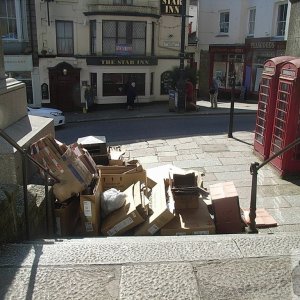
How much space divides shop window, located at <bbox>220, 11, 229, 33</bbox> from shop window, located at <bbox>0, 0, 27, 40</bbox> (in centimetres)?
1335

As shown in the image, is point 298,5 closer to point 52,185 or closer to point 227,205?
point 227,205

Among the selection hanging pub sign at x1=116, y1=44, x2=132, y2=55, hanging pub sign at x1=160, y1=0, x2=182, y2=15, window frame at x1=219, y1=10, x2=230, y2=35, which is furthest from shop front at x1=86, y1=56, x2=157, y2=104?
window frame at x1=219, y1=10, x2=230, y2=35

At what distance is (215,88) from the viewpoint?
22.0 m

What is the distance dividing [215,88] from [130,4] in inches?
269

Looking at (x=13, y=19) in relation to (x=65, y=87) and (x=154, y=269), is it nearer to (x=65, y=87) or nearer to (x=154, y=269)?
(x=65, y=87)

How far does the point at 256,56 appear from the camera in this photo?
2488cm

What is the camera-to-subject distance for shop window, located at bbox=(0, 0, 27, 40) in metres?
20.9

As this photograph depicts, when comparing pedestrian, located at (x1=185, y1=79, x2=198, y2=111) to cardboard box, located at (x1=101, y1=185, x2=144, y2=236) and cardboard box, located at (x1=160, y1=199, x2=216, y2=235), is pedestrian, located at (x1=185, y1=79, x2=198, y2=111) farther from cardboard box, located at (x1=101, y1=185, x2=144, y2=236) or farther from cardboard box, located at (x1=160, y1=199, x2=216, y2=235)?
cardboard box, located at (x1=101, y1=185, x2=144, y2=236)

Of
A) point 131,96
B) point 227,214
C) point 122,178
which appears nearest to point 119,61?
point 131,96

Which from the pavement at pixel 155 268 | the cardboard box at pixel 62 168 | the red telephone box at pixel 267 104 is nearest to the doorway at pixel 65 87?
the red telephone box at pixel 267 104

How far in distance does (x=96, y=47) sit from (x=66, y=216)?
1858 cm

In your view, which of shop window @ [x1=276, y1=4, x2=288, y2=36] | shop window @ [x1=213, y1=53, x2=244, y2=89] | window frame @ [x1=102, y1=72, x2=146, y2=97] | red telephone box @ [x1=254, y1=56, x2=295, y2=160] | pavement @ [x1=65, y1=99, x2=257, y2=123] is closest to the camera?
red telephone box @ [x1=254, y1=56, x2=295, y2=160]

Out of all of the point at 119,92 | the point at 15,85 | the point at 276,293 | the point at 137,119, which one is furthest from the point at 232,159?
the point at 119,92

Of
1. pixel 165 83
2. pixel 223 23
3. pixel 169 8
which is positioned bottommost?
pixel 165 83
